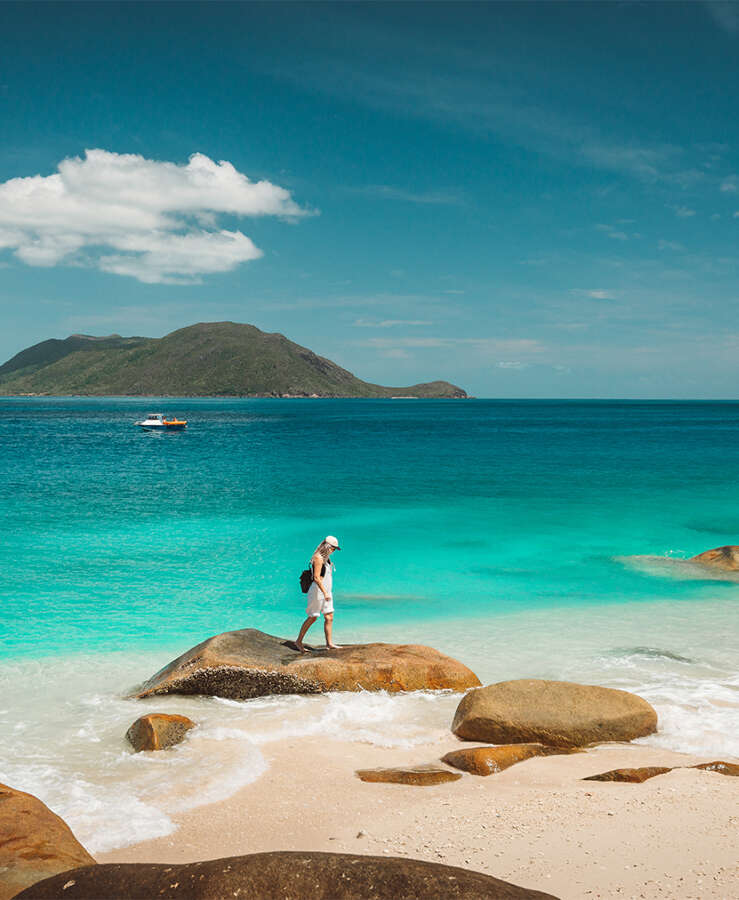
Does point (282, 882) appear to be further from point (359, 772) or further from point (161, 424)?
point (161, 424)

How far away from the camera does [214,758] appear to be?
8.81 meters

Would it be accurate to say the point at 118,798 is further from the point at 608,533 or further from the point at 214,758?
the point at 608,533

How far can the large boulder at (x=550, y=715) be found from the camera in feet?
30.0

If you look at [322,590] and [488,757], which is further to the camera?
[322,590]

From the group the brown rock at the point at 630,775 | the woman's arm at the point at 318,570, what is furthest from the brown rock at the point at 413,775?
the woman's arm at the point at 318,570

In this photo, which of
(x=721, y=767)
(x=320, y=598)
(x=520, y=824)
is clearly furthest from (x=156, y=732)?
(x=721, y=767)

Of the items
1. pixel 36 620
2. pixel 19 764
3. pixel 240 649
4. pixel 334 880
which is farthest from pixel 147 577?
pixel 334 880

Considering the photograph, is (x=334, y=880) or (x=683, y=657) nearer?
(x=334, y=880)

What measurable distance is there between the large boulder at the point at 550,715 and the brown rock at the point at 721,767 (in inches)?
53.7

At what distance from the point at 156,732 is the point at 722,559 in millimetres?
19182

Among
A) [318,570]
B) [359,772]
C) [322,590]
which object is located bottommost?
[359,772]

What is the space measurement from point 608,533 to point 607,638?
1417 cm

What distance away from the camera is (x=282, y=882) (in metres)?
4.21

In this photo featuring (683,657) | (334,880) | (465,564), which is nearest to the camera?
(334,880)
